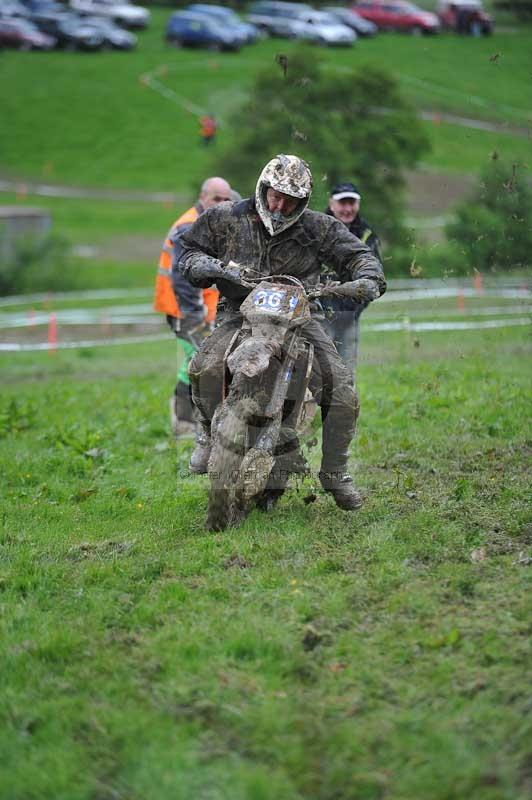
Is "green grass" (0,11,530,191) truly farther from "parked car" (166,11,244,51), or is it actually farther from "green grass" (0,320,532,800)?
"green grass" (0,320,532,800)

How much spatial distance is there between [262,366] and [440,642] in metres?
2.24

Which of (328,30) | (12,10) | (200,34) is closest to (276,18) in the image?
(200,34)

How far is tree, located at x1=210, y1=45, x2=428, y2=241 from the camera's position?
127 ft

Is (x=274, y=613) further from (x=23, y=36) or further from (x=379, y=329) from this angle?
(x=23, y=36)

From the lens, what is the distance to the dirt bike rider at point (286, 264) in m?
7.78

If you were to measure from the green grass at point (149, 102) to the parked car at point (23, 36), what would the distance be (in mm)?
690

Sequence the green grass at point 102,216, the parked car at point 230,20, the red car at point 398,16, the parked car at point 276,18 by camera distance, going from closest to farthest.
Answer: the green grass at point 102,216, the red car at point 398,16, the parked car at point 276,18, the parked car at point 230,20

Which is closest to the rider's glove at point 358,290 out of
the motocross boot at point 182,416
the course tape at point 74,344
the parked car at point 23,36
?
the motocross boot at point 182,416

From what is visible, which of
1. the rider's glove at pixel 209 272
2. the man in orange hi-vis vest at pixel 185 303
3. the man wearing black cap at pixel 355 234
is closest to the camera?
the rider's glove at pixel 209 272

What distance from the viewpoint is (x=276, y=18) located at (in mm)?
64688

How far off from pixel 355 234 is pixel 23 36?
60.3 metres

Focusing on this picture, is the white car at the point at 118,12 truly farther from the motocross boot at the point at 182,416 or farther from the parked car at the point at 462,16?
the motocross boot at the point at 182,416

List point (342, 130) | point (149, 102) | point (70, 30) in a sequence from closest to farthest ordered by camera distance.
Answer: point (342, 130)
point (149, 102)
point (70, 30)

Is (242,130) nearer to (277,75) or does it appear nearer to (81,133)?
(277,75)
